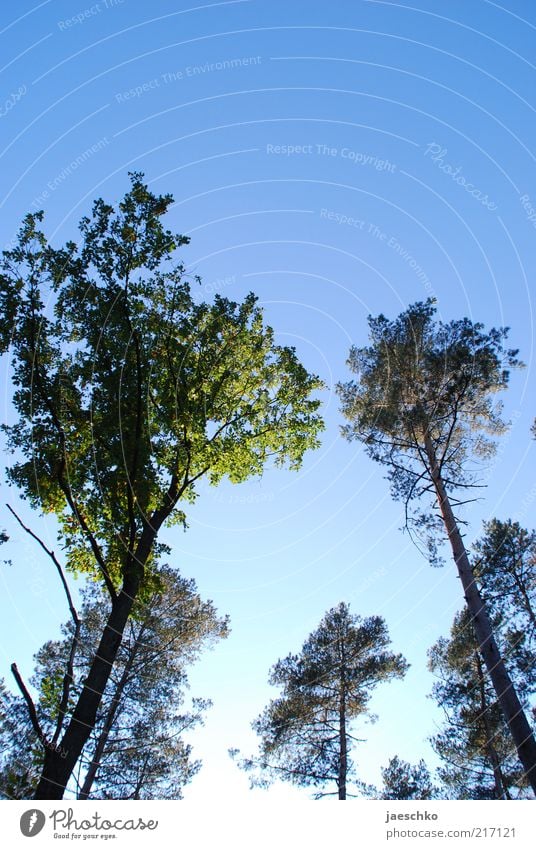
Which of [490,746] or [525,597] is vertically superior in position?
[525,597]

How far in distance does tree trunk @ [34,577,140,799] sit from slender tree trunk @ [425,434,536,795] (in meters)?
7.37

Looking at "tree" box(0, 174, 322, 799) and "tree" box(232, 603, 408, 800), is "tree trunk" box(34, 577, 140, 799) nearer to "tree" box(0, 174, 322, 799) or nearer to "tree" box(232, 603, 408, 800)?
"tree" box(0, 174, 322, 799)

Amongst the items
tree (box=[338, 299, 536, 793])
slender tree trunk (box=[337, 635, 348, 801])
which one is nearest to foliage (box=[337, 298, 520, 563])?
tree (box=[338, 299, 536, 793])

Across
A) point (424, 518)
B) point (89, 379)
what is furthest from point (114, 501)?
point (424, 518)

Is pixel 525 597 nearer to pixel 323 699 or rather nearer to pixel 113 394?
pixel 323 699

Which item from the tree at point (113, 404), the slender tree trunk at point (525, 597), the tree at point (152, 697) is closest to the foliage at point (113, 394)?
the tree at point (113, 404)

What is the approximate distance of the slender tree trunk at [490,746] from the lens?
1495 centimetres

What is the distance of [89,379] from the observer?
9.58m

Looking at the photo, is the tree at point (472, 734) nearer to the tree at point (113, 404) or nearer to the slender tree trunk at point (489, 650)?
the slender tree trunk at point (489, 650)

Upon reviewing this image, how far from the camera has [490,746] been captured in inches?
624

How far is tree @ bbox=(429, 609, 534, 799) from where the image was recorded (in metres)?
15.7

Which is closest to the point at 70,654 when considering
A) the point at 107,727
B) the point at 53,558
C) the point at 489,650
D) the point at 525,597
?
the point at 53,558

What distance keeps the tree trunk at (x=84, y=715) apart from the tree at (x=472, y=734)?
41.8ft

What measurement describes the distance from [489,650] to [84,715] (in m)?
7.99
